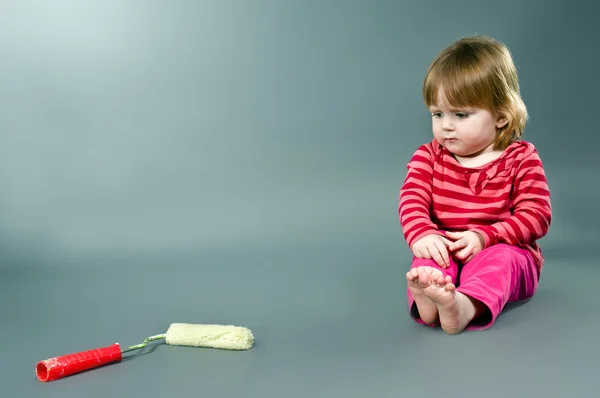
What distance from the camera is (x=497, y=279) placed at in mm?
1925

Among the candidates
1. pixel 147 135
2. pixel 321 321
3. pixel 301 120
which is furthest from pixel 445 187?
pixel 147 135

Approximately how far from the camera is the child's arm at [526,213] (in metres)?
2.06

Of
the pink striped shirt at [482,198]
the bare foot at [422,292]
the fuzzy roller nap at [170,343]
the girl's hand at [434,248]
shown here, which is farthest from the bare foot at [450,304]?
the fuzzy roller nap at [170,343]

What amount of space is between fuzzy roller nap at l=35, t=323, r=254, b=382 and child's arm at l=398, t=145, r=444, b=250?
0.54 metres

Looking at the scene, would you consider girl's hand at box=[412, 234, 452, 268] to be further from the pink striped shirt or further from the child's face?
the child's face

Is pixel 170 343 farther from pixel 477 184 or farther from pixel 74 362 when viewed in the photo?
pixel 477 184

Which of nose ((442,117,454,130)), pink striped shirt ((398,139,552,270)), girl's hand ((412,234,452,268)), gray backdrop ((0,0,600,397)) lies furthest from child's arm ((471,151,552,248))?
gray backdrop ((0,0,600,397))

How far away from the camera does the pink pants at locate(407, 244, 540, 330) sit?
1.88 metres

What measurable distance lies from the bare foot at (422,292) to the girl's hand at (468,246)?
229mm

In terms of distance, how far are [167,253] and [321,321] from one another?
2.78 ft

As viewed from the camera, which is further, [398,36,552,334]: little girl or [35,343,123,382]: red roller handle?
[398,36,552,334]: little girl

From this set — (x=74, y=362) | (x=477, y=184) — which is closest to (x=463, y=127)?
(x=477, y=184)

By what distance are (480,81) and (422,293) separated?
59cm

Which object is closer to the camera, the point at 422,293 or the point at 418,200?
the point at 422,293
